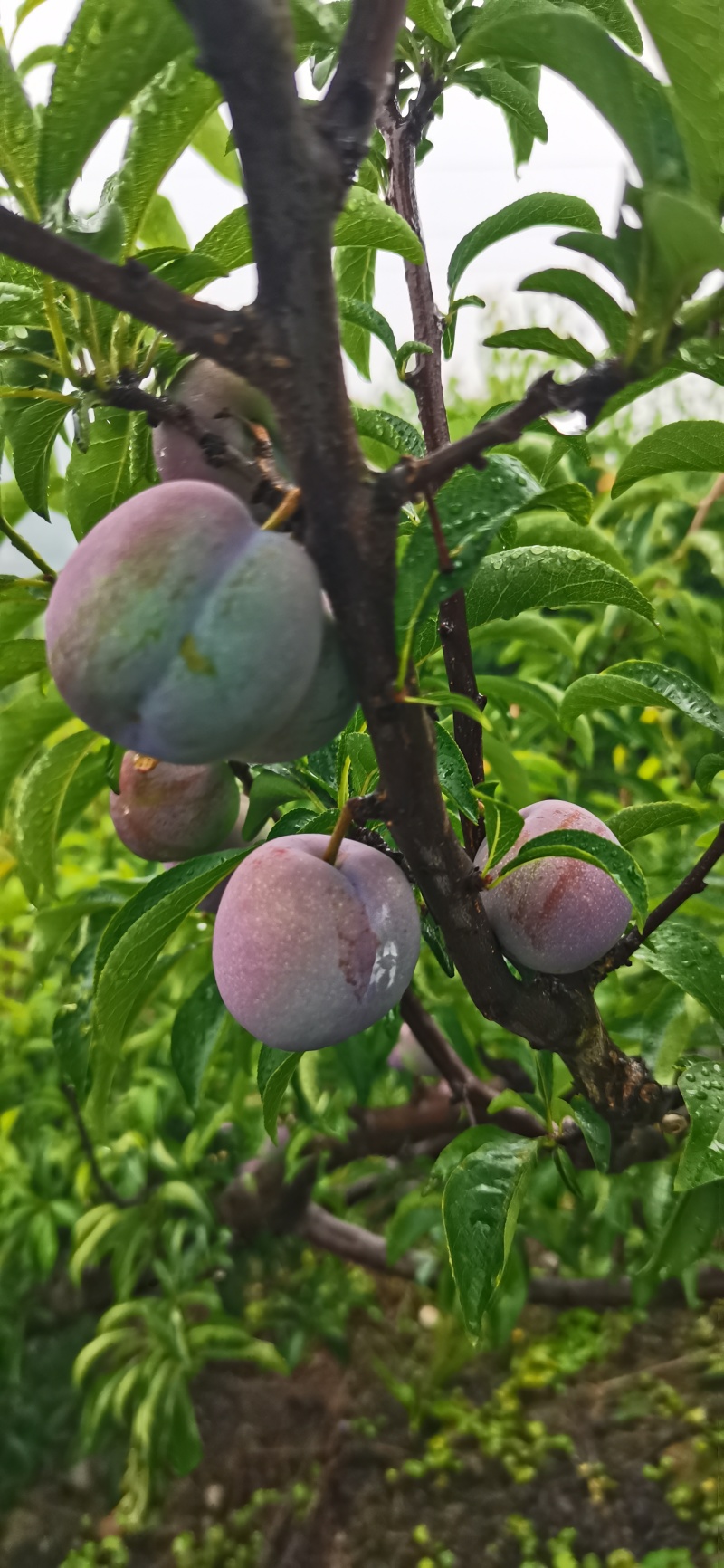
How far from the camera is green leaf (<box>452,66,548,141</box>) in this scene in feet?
1.89

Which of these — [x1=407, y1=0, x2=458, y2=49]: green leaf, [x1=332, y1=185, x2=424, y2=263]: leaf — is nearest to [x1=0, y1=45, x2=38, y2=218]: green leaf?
[x1=332, y1=185, x2=424, y2=263]: leaf

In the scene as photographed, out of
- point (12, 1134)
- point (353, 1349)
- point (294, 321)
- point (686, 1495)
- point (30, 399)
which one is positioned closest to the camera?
point (294, 321)

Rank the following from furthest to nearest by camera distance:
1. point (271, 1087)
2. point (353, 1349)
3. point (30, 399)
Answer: point (353, 1349), point (271, 1087), point (30, 399)

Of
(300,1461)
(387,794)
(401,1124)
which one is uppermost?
(387,794)

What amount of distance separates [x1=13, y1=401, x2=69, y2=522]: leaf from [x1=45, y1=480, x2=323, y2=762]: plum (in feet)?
0.64

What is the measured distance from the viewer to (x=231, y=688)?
0.89ft

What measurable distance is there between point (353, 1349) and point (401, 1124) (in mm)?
543

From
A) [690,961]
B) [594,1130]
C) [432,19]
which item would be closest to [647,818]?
[690,961]

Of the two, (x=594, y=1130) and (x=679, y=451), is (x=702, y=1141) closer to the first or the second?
(x=594, y=1130)

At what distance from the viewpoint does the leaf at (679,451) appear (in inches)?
18.0

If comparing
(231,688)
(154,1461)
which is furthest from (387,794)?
(154,1461)

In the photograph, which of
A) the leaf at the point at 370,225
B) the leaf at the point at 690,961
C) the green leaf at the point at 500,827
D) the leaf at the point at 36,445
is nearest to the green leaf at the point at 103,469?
the leaf at the point at 36,445

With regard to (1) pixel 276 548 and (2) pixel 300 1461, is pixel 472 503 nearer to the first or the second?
(1) pixel 276 548

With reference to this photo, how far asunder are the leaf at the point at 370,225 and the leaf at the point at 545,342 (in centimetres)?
5
